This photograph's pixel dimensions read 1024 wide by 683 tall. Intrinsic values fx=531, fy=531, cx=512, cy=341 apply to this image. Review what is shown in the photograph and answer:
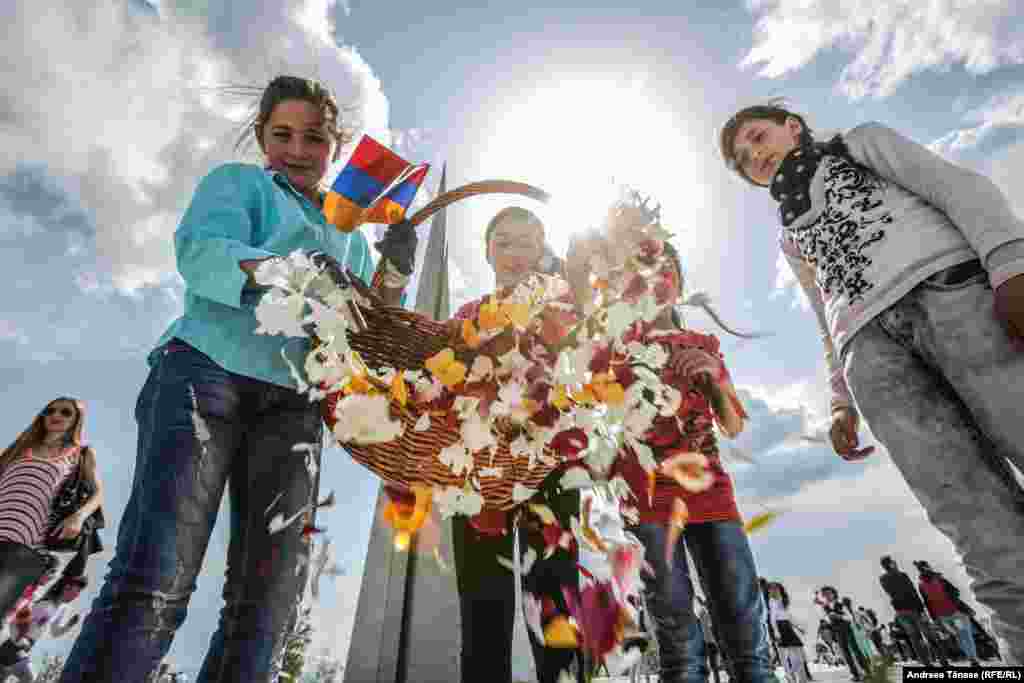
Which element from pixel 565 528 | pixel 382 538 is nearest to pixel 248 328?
pixel 565 528

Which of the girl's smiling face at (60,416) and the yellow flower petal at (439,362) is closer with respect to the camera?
the yellow flower petal at (439,362)

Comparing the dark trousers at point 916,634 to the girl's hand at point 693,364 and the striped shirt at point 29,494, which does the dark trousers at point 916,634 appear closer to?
the girl's hand at point 693,364

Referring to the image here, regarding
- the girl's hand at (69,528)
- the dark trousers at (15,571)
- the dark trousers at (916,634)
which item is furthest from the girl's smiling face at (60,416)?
the dark trousers at (916,634)

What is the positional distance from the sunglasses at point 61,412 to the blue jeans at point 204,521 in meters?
3.18

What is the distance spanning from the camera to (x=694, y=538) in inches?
67.5

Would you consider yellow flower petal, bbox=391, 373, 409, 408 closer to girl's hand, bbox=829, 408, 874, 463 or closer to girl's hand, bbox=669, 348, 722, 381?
girl's hand, bbox=669, 348, 722, 381

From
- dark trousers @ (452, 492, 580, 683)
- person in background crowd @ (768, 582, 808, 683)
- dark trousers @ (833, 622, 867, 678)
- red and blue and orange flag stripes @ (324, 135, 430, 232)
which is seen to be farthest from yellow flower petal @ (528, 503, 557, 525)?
dark trousers @ (833, 622, 867, 678)

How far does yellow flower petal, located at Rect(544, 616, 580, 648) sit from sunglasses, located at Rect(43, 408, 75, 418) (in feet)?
12.8

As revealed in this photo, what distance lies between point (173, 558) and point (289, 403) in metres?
0.42

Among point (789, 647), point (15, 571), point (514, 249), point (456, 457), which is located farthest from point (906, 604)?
point (15, 571)

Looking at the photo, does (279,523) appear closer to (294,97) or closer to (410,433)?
(410,433)

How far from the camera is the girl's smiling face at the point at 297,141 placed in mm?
1666

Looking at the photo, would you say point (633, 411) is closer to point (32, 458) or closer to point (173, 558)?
point (173, 558)

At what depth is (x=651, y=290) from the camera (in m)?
1.11
